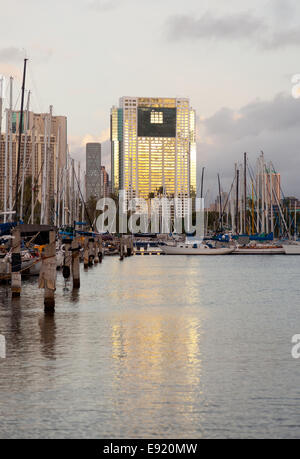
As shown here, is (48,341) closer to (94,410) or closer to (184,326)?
(184,326)

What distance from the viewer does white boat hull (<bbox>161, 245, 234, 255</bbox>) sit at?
474 feet

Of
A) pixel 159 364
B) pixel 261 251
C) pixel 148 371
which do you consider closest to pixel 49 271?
pixel 159 364

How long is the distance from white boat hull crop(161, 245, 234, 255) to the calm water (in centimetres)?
9866

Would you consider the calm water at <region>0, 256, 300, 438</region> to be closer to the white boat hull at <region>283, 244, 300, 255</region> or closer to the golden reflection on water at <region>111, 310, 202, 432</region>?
the golden reflection on water at <region>111, 310, 202, 432</region>

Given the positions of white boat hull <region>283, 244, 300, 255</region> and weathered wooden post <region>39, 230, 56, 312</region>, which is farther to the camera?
white boat hull <region>283, 244, 300, 255</region>

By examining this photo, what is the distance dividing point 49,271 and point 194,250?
113 meters

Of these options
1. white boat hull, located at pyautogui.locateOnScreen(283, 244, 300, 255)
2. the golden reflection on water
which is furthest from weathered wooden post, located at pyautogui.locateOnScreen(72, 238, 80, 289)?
white boat hull, located at pyautogui.locateOnScreen(283, 244, 300, 255)

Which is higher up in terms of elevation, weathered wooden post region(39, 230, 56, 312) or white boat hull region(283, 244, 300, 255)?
weathered wooden post region(39, 230, 56, 312)

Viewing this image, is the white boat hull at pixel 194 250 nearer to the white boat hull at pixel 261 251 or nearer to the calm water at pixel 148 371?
the white boat hull at pixel 261 251

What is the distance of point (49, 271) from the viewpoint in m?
35.4

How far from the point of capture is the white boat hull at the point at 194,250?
144 metres

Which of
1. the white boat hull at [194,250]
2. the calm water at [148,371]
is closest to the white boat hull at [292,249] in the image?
the white boat hull at [194,250]

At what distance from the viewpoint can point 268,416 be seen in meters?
17.5

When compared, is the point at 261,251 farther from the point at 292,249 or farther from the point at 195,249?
the point at 195,249
